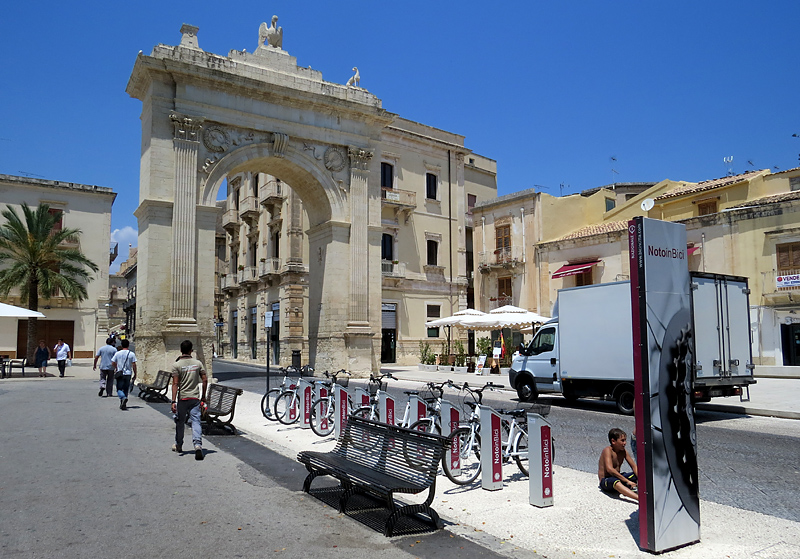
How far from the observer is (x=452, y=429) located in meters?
8.46

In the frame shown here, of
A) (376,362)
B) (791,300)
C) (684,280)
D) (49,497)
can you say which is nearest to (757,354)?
(791,300)

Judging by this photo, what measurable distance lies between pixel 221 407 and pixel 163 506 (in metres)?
5.43

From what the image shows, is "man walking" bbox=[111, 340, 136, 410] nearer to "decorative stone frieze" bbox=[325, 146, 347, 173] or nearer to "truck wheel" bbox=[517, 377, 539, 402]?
"truck wheel" bbox=[517, 377, 539, 402]

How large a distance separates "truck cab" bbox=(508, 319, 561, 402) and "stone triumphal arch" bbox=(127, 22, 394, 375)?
1133cm

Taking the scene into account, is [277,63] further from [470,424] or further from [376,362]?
Result: [470,424]

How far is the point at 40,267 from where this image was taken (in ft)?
118

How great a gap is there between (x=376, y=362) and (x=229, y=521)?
2244 centimetres

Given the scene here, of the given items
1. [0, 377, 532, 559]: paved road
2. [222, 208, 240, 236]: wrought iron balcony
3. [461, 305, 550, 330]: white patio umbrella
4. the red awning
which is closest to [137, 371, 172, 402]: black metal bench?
[0, 377, 532, 559]: paved road

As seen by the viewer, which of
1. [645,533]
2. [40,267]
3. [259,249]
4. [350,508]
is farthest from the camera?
[259,249]

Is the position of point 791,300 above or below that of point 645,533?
above

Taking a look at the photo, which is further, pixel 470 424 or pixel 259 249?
pixel 259 249

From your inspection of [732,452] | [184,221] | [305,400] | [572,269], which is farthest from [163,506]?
[572,269]

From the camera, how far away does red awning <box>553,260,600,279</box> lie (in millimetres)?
34531

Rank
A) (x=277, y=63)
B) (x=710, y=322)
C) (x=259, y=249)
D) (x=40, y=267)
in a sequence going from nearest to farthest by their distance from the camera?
(x=710, y=322)
(x=277, y=63)
(x=40, y=267)
(x=259, y=249)
